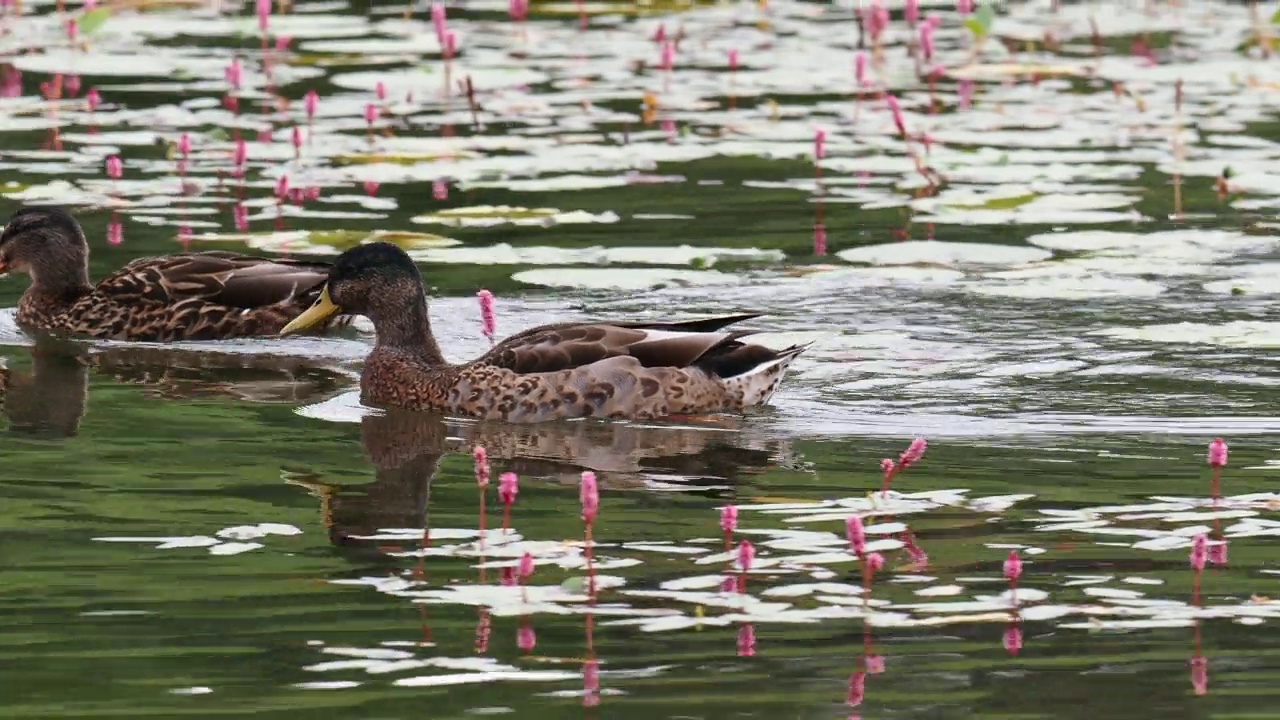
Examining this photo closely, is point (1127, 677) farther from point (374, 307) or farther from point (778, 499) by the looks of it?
point (374, 307)

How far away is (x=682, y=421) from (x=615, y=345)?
41 centimetres

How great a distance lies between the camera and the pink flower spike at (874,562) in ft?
23.9

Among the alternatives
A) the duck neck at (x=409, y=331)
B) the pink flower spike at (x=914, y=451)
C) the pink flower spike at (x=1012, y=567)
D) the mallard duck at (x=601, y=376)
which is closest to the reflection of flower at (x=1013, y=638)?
the pink flower spike at (x=1012, y=567)

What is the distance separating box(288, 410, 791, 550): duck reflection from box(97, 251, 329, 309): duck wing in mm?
2033

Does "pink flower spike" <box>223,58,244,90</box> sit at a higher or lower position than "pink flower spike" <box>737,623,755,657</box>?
higher

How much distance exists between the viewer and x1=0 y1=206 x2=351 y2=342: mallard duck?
505 inches

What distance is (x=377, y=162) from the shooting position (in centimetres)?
1647

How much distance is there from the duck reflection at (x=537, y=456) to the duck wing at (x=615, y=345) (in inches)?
10.5

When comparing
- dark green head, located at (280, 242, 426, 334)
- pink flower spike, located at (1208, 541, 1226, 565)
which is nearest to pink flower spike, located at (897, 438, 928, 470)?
pink flower spike, located at (1208, 541, 1226, 565)

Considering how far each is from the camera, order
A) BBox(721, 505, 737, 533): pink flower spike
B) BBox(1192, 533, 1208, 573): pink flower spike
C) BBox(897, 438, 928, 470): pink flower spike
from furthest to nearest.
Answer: BBox(897, 438, 928, 470): pink flower spike
BBox(721, 505, 737, 533): pink flower spike
BBox(1192, 533, 1208, 573): pink flower spike

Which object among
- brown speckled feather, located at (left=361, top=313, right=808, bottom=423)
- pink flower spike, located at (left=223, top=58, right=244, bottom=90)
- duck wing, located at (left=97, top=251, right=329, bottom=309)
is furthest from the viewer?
pink flower spike, located at (left=223, top=58, right=244, bottom=90)

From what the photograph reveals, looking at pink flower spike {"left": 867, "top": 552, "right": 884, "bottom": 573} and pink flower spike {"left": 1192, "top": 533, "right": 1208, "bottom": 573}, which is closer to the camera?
pink flower spike {"left": 1192, "top": 533, "right": 1208, "bottom": 573}

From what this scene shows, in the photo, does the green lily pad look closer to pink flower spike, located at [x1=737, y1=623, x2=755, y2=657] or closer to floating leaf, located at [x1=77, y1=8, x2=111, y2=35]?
floating leaf, located at [x1=77, y1=8, x2=111, y2=35]

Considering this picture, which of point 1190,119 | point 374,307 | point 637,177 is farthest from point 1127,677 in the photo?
point 1190,119
